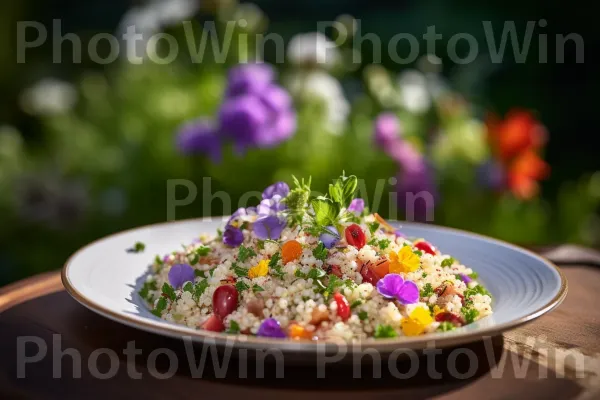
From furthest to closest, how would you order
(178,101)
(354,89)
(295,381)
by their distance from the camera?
(354,89) < (178,101) < (295,381)

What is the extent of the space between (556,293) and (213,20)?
2423 millimetres

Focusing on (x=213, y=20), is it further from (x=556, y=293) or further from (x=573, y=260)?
(x=556, y=293)

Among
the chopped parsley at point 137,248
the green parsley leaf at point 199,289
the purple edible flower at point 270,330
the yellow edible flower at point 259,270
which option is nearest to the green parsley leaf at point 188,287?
the green parsley leaf at point 199,289

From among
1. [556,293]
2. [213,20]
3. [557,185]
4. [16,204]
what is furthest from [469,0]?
[556,293]

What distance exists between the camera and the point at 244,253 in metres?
1.37

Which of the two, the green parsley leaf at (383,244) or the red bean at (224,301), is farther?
the green parsley leaf at (383,244)

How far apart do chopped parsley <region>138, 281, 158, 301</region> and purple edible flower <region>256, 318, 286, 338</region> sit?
1.19 feet

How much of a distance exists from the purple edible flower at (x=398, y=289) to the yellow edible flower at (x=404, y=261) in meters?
0.06

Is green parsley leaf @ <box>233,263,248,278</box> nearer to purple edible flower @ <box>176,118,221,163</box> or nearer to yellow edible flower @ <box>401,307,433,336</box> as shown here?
yellow edible flower @ <box>401,307,433,336</box>

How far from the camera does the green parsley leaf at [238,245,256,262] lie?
1367 mm

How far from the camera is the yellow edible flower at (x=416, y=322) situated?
1159mm

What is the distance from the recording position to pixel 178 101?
10.7ft

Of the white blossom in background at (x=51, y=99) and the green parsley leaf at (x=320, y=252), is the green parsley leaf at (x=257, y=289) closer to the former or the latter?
the green parsley leaf at (x=320, y=252)

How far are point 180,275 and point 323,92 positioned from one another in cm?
177
